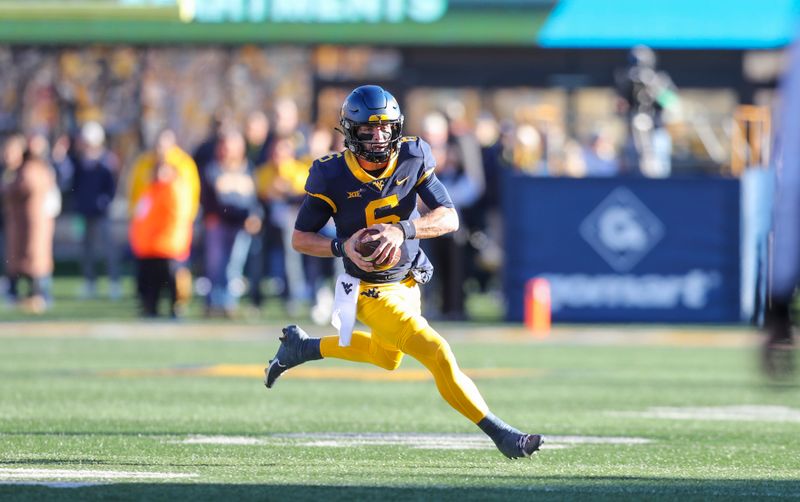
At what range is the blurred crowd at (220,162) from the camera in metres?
18.8

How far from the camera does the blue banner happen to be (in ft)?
60.6

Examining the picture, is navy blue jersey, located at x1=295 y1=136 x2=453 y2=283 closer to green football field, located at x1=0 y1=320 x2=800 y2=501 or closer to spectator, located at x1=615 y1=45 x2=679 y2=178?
green football field, located at x1=0 y1=320 x2=800 y2=501

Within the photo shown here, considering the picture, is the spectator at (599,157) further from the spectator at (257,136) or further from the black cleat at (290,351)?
the black cleat at (290,351)

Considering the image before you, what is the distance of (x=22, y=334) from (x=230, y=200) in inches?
112

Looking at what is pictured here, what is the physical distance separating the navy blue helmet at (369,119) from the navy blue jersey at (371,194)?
11 cm

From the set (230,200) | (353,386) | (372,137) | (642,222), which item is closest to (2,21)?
(230,200)

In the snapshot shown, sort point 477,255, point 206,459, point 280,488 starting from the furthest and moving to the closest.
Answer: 1. point 477,255
2. point 206,459
3. point 280,488

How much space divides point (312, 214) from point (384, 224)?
0.41 meters

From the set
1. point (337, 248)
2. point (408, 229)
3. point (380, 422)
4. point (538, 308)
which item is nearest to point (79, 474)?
point (337, 248)

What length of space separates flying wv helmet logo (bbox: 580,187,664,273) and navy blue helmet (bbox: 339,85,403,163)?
10.3 meters

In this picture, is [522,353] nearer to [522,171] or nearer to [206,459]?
[522,171]

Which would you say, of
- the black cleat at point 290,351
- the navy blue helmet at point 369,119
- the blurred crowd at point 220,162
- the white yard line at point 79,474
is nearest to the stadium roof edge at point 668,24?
the blurred crowd at point 220,162

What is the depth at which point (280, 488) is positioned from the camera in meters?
6.99

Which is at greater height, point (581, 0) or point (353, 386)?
point (581, 0)
